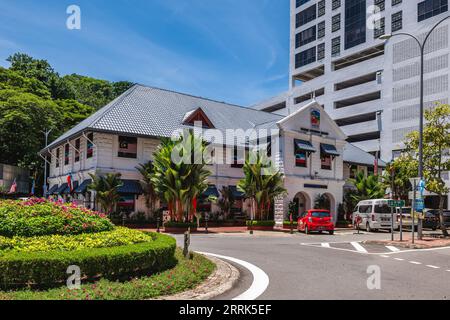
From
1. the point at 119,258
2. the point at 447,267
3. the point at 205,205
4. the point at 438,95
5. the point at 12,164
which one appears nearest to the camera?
the point at 119,258

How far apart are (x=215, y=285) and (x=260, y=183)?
68.0 ft

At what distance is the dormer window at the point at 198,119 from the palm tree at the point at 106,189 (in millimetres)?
8567

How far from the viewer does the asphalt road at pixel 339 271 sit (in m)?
8.52

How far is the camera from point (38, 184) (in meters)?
50.8

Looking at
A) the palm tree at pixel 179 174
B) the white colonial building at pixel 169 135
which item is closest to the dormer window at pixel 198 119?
the white colonial building at pixel 169 135

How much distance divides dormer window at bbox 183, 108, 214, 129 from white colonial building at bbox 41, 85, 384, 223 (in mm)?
81

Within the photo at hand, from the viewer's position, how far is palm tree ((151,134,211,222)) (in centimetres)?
2545

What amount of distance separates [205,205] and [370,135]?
3971cm

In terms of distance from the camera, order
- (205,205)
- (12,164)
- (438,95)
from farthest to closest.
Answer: (438,95), (12,164), (205,205)

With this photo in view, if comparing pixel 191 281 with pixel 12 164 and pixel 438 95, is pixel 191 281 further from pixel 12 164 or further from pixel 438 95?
pixel 438 95

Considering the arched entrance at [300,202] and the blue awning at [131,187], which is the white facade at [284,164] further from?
the blue awning at [131,187]

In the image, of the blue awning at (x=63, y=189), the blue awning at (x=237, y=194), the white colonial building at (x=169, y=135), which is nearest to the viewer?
the white colonial building at (x=169, y=135)

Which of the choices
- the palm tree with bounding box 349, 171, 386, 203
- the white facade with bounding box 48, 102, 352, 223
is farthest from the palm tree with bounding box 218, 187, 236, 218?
the palm tree with bounding box 349, 171, 386, 203

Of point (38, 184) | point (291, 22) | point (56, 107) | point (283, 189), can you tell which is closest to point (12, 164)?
point (38, 184)
